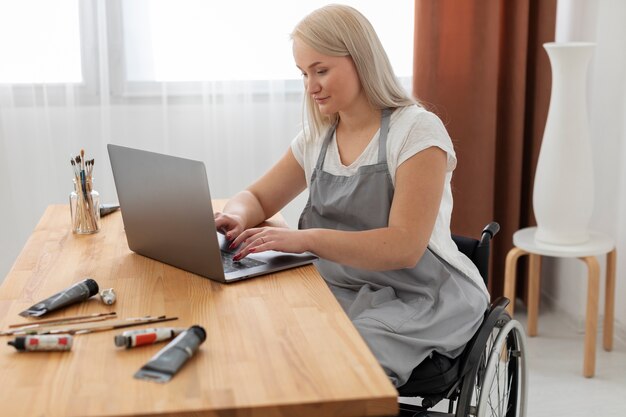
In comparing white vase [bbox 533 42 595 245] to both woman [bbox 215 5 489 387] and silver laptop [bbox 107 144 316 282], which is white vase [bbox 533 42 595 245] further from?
silver laptop [bbox 107 144 316 282]

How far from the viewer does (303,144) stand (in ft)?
6.99

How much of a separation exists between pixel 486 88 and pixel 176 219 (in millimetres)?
1900

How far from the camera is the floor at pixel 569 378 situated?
2.65 metres

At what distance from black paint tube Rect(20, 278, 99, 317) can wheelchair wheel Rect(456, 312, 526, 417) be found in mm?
721

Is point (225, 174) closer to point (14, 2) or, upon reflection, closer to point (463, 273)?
point (14, 2)

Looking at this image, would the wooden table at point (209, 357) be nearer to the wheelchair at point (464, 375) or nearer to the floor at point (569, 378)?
the wheelchair at point (464, 375)

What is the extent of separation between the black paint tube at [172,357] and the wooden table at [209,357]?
0.01 meters

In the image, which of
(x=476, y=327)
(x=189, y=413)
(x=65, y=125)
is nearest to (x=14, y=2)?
(x=65, y=125)

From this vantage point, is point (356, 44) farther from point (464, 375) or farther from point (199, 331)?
point (199, 331)

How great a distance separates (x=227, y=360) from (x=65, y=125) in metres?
2.17

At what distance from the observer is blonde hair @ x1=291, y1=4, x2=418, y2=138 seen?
1886 millimetres

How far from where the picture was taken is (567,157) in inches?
113

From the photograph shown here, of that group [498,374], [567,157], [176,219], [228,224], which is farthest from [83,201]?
[567,157]

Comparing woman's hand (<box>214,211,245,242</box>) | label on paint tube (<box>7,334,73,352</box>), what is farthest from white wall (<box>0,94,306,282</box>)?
label on paint tube (<box>7,334,73,352</box>)
